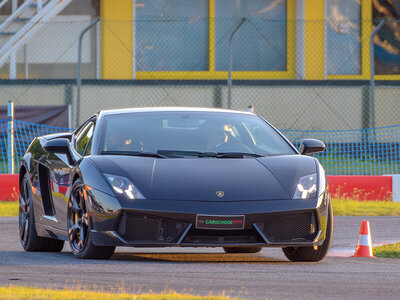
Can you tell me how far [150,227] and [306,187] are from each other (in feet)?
4.09

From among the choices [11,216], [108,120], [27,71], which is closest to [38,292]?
[108,120]

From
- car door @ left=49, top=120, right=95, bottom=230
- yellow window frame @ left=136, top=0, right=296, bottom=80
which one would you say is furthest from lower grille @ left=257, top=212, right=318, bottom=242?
yellow window frame @ left=136, top=0, right=296, bottom=80

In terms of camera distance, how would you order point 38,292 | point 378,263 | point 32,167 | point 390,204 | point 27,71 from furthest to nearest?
1. point 27,71
2. point 390,204
3. point 32,167
4. point 378,263
5. point 38,292

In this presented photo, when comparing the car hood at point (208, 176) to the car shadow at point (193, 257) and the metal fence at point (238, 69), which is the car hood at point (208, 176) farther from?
the metal fence at point (238, 69)

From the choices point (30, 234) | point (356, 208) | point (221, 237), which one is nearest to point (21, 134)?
point (356, 208)

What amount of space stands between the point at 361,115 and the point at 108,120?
1300cm

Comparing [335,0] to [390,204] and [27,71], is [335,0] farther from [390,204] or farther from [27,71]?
[390,204]

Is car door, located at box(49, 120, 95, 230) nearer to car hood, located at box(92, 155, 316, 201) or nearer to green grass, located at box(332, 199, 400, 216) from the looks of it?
car hood, located at box(92, 155, 316, 201)

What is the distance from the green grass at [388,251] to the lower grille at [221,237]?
2.00 metres

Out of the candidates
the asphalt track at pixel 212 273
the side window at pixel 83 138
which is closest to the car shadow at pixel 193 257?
the asphalt track at pixel 212 273

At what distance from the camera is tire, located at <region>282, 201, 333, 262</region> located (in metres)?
8.57

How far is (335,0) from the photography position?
2425 cm

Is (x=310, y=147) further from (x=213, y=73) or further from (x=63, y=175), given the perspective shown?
(x=213, y=73)

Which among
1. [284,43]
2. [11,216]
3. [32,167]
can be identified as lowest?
[11,216]
